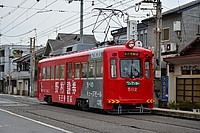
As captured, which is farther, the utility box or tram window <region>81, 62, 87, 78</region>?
the utility box

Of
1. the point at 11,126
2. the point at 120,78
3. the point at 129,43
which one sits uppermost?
the point at 129,43

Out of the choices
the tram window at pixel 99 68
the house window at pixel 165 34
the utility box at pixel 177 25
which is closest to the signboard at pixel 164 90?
the utility box at pixel 177 25

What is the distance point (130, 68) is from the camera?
70.4 feet

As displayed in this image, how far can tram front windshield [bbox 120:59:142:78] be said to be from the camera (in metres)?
21.3

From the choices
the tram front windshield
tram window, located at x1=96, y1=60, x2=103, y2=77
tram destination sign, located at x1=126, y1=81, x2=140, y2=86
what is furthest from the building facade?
tram window, located at x1=96, y1=60, x2=103, y2=77

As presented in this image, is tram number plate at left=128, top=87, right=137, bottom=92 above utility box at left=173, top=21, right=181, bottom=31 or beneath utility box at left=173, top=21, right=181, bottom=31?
beneath

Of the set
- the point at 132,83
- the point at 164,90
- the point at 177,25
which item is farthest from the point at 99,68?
the point at 177,25

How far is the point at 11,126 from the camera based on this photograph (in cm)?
1557

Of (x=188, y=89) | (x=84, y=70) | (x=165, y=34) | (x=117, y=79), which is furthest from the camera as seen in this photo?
(x=165, y=34)

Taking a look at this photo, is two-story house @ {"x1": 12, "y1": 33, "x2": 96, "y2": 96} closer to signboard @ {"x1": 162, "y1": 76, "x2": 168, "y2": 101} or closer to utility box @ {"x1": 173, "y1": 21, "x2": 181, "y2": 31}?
utility box @ {"x1": 173, "y1": 21, "x2": 181, "y2": 31}

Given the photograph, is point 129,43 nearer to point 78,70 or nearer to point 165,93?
point 78,70

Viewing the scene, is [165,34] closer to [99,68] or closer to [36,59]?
[99,68]

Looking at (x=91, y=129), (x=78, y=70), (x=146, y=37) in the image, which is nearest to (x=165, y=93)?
(x=78, y=70)

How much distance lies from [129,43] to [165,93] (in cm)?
630
